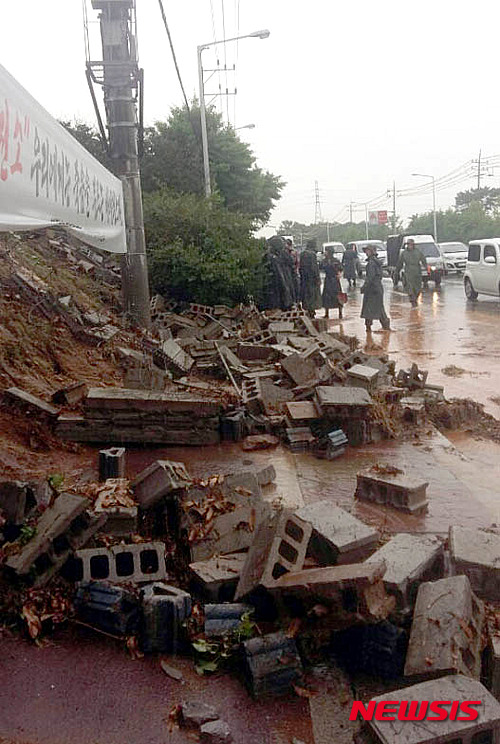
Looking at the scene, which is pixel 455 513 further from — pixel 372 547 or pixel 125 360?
pixel 125 360

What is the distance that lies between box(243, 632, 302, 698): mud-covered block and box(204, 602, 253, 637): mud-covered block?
241 millimetres

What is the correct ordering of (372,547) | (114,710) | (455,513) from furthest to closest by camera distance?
(455,513) < (372,547) < (114,710)

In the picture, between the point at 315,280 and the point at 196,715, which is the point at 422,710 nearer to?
the point at 196,715

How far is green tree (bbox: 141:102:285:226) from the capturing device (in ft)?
86.5

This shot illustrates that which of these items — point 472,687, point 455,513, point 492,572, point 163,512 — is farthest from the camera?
point 455,513

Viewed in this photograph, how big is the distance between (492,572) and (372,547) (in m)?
0.64

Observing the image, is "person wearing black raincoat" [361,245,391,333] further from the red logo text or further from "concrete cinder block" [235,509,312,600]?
the red logo text

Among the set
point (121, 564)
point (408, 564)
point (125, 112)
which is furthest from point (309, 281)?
point (408, 564)

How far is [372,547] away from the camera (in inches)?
147

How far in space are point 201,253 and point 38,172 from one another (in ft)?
A: 32.8

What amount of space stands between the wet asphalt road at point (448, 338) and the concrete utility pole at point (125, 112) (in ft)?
15.6

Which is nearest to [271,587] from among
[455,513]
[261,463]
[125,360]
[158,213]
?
[455,513]

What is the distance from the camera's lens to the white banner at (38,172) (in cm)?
324

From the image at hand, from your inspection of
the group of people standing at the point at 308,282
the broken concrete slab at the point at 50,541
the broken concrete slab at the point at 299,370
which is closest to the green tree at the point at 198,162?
the group of people standing at the point at 308,282
